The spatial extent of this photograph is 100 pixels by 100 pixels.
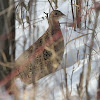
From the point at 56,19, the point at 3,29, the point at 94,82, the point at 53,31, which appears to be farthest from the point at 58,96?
the point at 56,19

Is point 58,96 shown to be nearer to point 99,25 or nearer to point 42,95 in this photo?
point 42,95

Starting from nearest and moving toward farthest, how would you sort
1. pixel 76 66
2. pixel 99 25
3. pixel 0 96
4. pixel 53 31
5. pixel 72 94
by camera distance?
pixel 0 96
pixel 72 94
pixel 76 66
pixel 53 31
pixel 99 25

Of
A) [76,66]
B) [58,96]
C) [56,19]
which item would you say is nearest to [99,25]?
[56,19]

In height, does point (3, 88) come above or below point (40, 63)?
above

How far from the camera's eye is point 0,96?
1410 millimetres

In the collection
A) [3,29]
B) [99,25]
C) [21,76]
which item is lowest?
[21,76]

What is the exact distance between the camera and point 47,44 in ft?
7.23

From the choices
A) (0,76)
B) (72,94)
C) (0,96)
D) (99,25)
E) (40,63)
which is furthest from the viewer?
(99,25)

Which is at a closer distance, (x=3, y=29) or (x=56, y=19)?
(x=3, y=29)

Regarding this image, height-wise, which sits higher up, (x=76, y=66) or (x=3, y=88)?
(x=3, y=88)

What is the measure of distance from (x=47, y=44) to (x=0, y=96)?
0.92 metres

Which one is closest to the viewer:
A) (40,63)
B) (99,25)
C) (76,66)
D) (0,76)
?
(0,76)

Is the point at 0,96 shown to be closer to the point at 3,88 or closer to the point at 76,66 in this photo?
the point at 3,88

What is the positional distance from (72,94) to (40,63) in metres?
0.88
